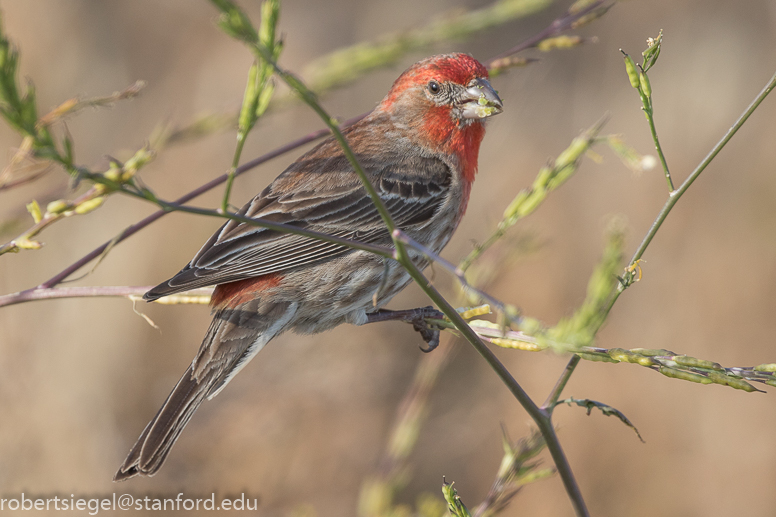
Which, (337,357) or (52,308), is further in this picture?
(52,308)

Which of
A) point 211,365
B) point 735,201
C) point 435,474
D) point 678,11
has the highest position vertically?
point 678,11

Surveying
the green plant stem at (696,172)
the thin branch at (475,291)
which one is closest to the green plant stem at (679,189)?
the green plant stem at (696,172)

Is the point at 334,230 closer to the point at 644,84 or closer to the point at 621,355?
the point at 644,84

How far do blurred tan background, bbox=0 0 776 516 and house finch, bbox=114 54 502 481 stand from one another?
1725 millimetres

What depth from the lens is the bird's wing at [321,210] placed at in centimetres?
349

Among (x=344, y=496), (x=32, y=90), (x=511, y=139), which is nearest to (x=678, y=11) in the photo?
(x=511, y=139)

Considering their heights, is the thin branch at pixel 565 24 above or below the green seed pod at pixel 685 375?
above

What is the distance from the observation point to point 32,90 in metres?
1.20

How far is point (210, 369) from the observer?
3.32 metres

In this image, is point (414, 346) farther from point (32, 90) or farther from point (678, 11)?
point (32, 90)

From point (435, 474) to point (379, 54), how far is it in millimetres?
5670

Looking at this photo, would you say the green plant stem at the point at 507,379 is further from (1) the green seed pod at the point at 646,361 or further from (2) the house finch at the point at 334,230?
(2) the house finch at the point at 334,230

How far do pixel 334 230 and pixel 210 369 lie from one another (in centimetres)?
99

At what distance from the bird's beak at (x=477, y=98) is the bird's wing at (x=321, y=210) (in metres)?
0.35
